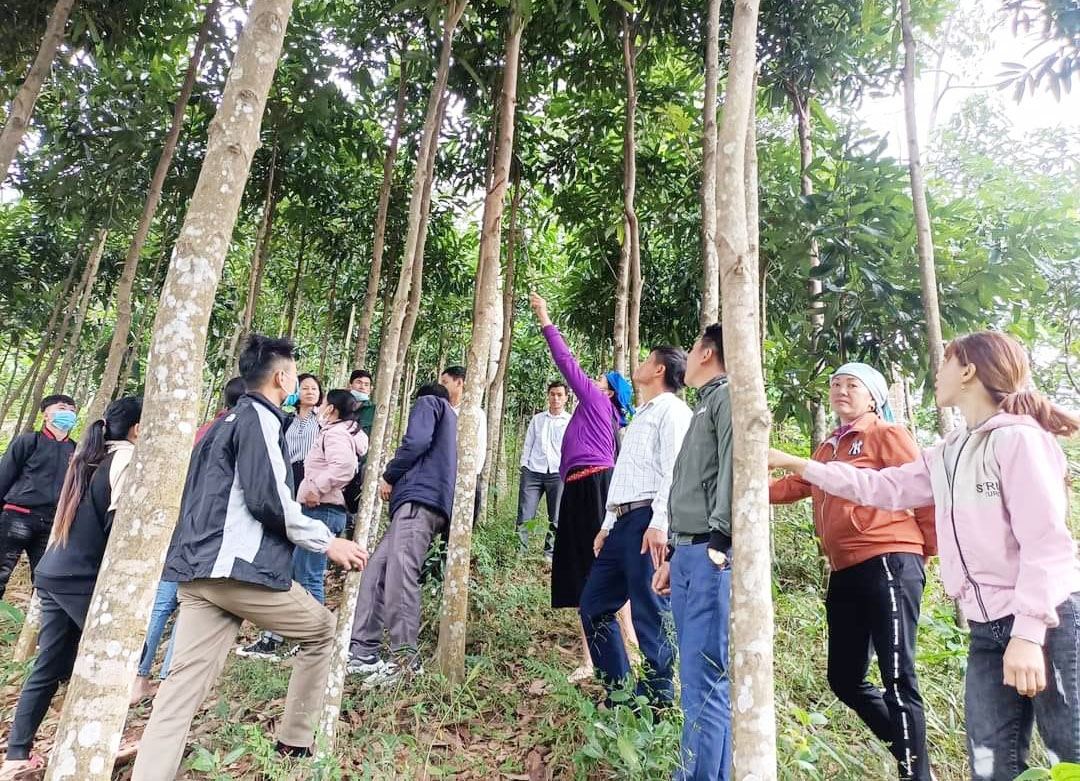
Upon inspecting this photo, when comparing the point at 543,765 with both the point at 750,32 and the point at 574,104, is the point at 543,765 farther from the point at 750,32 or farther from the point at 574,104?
the point at 574,104

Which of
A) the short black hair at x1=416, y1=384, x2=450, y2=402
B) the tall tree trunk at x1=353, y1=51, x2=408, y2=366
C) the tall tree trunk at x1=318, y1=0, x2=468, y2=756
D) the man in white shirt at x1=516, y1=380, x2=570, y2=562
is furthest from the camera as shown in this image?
the man in white shirt at x1=516, y1=380, x2=570, y2=562

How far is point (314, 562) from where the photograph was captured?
A: 4.69 metres

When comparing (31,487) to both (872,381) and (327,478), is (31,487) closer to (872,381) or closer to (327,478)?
(327,478)

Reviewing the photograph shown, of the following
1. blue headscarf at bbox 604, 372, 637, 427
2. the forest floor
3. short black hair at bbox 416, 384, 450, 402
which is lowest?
the forest floor

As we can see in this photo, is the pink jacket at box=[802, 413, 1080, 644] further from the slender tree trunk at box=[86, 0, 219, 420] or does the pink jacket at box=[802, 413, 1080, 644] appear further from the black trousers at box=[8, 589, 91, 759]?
the slender tree trunk at box=[86, 0, 219, 420]

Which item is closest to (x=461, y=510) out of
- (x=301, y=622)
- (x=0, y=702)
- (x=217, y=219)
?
(x=301, y=622)

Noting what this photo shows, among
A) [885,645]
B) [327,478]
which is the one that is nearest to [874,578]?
[885,645]

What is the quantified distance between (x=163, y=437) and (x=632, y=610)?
2.39 meters

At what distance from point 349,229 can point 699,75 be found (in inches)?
203

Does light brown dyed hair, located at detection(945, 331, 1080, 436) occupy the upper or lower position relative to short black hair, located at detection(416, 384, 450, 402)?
lower

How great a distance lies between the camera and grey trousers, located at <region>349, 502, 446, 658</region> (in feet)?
13.1

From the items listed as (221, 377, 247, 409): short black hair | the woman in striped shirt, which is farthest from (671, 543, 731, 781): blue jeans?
the woman in striped shirt

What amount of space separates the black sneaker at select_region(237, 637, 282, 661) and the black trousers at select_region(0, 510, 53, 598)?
2.12 meters

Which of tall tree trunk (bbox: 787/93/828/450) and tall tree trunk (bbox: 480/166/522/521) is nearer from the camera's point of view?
tall tree trunk (bbox: 787/93/828/450)
